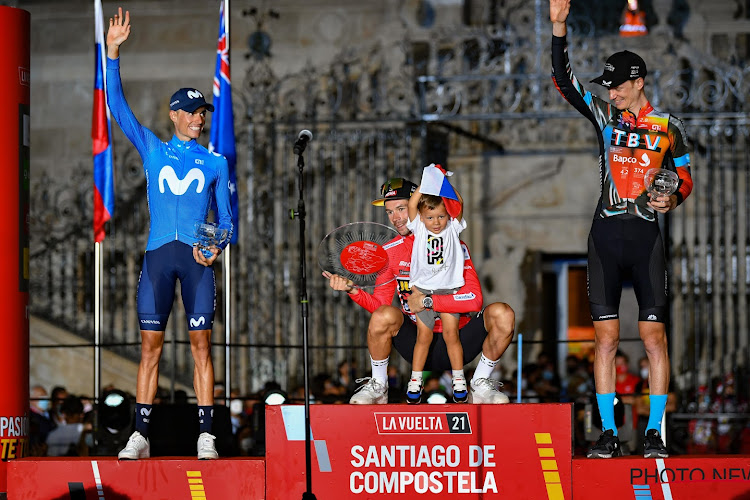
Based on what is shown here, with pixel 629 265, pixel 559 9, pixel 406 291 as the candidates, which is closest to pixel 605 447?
pixel 629 265

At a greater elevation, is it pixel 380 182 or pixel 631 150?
pixel 380 182

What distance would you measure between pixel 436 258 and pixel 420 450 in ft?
3.49

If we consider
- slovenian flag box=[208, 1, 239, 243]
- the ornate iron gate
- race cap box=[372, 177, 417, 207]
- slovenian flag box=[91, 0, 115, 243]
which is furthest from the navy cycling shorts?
the ornate iron gate

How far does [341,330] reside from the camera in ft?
45.5

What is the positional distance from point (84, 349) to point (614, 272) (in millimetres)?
8246

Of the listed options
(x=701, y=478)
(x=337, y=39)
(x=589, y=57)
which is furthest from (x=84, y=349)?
(x=701, y=478)

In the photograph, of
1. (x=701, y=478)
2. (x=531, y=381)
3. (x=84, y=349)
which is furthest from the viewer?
(x=84, y=349)

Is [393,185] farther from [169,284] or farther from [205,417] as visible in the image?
[205,417]

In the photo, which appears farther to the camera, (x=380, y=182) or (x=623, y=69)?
(x=380, y=182)

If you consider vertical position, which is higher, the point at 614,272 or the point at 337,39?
the point at 337,39

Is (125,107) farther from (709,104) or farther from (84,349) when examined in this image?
(709,104)

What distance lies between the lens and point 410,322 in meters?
6.51

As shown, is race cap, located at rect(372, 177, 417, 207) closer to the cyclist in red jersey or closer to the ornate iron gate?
the cyclist in red jersey

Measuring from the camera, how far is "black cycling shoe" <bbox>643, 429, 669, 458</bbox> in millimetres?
5844
